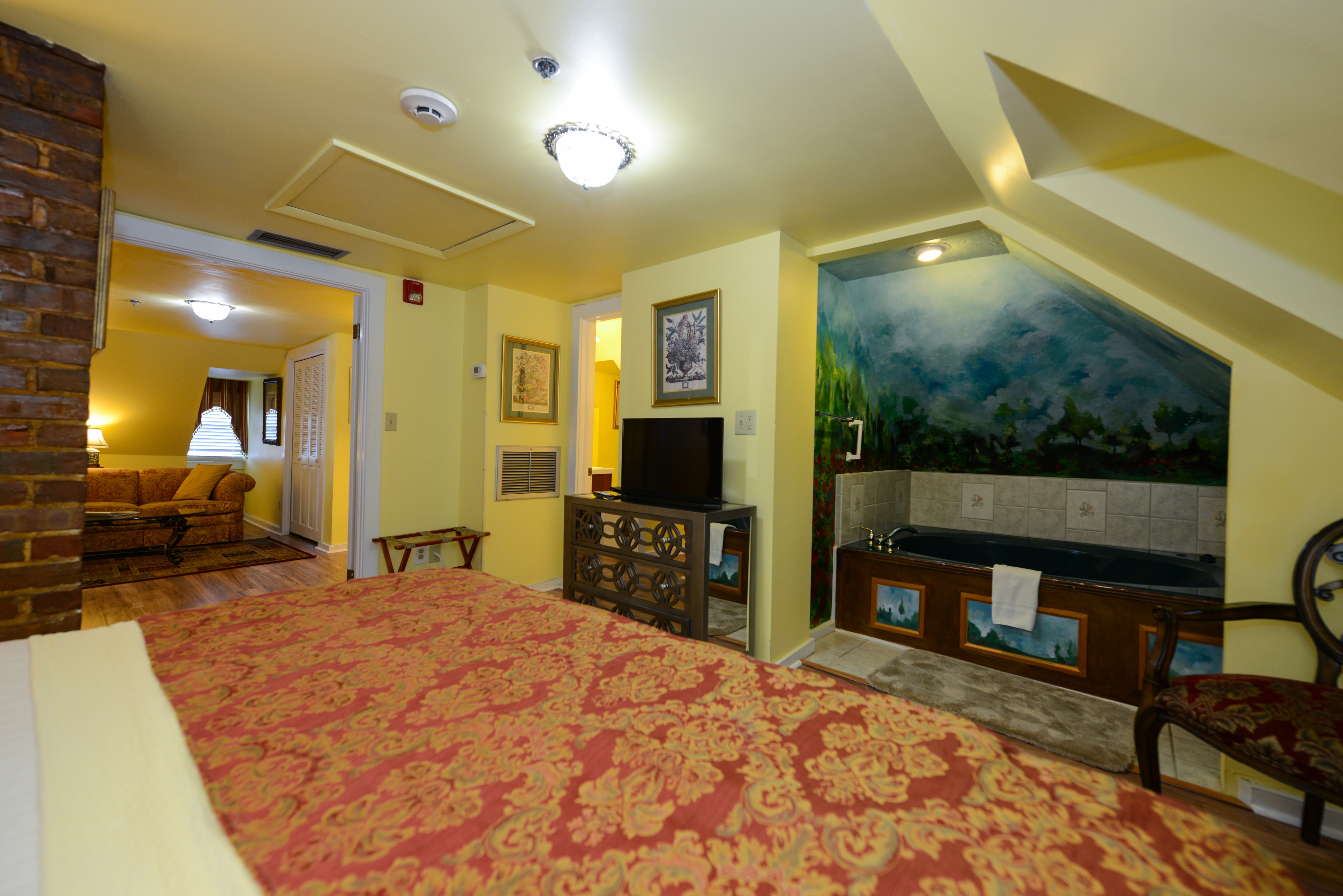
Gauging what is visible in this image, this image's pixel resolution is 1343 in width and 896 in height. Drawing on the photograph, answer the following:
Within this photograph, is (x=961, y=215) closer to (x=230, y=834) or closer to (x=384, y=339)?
(x=230, y=834)

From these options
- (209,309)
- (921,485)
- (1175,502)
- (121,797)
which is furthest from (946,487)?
(209,309)

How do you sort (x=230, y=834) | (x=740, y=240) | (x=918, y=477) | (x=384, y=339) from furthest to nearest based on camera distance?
(x=918, y=477), (x=384, y=339), (x=740, y=240), (x=230, y=834)

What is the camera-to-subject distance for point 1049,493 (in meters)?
3.68

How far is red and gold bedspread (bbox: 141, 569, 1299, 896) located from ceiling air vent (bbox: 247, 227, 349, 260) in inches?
107

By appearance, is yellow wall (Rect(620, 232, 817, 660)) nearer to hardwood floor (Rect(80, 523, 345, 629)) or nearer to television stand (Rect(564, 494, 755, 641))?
television stand (Rect(564, 494, 755, 641))

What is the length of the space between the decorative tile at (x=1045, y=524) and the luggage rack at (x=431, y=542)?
3850mm

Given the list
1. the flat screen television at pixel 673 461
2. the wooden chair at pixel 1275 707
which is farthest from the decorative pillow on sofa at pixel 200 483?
the wooden chair at pixel 1275 707

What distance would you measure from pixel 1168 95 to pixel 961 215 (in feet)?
5.93

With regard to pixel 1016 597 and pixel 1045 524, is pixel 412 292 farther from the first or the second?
pixel 1045 524

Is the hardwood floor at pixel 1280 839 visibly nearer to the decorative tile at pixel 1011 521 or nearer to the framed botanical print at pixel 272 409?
the decorative tile at pixel 1011 521

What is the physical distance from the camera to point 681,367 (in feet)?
10.8

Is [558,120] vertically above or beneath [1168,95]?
above

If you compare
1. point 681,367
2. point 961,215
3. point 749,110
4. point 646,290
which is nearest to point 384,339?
point 646,290

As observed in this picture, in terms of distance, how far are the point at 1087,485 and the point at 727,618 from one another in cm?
261
